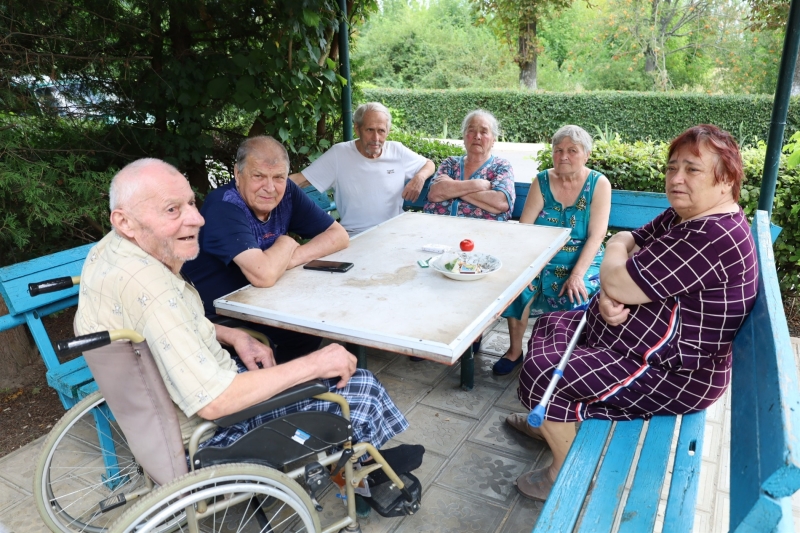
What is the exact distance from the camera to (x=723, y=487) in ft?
7.63

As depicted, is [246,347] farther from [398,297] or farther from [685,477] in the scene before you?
[685,477]

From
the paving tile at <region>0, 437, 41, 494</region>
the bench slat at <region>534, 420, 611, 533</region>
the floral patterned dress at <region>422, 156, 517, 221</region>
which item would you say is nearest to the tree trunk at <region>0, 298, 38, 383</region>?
the paving tile at <region>0, 437, 41, 494</region>

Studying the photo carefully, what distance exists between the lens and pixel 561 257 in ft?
10.2

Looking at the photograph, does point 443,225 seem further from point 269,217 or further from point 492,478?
point 492,478

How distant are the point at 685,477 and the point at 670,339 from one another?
0.43 metres

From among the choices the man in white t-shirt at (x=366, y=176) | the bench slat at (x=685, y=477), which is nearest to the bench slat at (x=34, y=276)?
the man in white t-shirt at (x=366, y=176)

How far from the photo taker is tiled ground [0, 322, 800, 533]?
216 centimetres

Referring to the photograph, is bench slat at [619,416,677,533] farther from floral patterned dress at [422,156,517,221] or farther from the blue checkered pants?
floral patterned dress at [422,156,517,221]

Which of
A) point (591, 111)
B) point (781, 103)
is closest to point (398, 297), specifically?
point (781, 103)

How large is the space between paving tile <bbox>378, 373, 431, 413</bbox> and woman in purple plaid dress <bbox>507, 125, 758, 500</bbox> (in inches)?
38.6

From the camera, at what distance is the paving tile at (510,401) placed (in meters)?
2.89

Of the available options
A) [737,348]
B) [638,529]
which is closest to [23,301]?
[638,529]

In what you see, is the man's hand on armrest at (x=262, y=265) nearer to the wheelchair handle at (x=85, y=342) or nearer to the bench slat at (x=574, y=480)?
the wheelchair handle at (x=85, y=342)

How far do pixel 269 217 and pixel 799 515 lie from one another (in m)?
2.41
